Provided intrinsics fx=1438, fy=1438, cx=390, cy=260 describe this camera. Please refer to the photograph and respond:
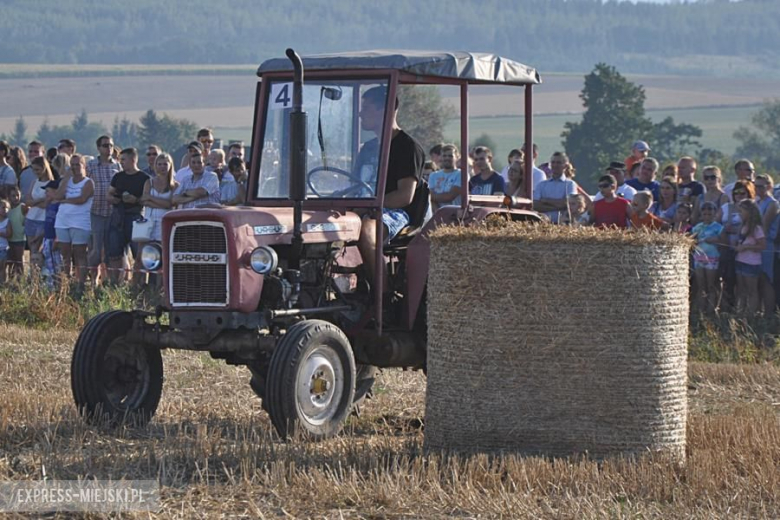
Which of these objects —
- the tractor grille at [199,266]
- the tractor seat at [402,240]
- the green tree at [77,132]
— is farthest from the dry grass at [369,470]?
the green tree at [77,132]

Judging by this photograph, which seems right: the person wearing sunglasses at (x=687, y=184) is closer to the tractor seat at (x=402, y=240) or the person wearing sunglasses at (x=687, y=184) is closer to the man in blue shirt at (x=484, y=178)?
the man in blue shirt at (x=484, y=178)

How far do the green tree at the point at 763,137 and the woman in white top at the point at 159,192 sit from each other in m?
63.4

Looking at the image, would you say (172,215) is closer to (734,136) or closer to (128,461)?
(128,461)

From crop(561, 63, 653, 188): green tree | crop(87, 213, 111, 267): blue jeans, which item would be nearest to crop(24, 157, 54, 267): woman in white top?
crop(87, 213, 111, 267): blue jeans

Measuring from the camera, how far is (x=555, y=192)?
14.5m

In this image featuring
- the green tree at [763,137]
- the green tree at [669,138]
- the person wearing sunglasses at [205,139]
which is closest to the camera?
the person wearing sunglasses at [205,139]

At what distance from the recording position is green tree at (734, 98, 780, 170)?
8000 centimetres

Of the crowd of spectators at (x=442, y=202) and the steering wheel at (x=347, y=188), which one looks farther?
the crowd of spectators at (x=442, y=202)

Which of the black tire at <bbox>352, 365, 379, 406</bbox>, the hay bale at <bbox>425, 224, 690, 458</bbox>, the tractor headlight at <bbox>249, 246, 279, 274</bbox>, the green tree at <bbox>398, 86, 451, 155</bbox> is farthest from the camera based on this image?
the green tree at <bbox>398, 86, 451, 155</bbox>

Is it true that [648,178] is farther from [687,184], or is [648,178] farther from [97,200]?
[97,200]

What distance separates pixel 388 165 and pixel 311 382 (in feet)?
5.13

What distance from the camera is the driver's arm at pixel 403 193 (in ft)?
29.8

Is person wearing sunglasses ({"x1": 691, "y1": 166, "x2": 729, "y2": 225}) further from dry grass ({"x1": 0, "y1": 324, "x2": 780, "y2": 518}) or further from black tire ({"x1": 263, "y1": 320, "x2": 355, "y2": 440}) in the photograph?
black tire ({"x1": 263, "y1": 320, "x2": 355, "y2": 440})

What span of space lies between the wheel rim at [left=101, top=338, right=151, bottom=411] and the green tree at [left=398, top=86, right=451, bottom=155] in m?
67.0
